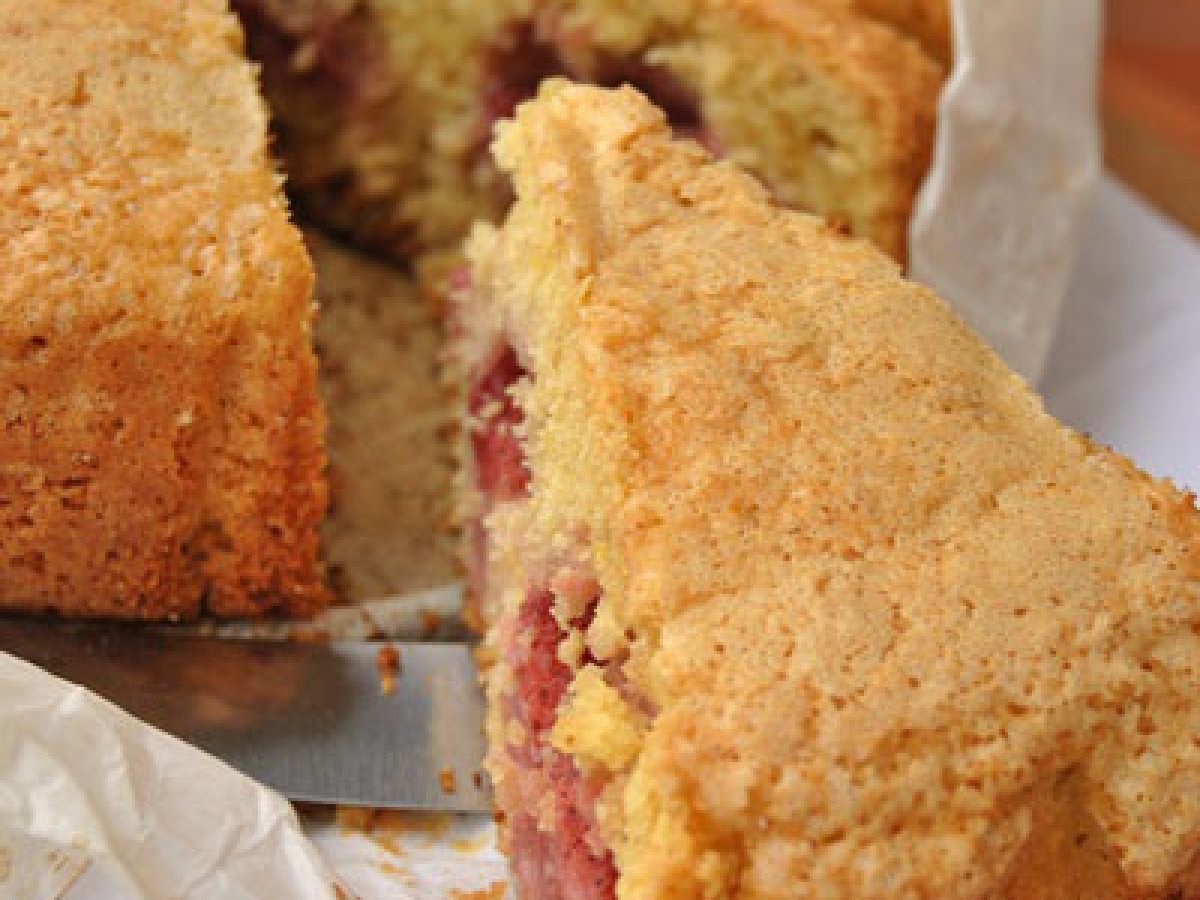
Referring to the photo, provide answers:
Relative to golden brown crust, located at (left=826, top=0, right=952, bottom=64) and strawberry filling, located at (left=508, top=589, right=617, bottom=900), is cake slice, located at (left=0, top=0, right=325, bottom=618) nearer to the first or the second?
strawberry filling, located at (left=508, top=589, right=617, bottom=900)

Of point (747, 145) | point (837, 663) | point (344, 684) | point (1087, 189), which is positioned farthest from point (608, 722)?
point (1087, 189)

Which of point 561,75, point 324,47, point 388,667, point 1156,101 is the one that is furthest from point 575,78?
point 1156,101

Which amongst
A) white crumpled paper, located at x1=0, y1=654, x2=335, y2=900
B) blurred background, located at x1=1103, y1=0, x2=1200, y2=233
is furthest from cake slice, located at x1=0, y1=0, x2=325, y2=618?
blurred background, located at x1=1103, y1=0, x2=1200, y2=233

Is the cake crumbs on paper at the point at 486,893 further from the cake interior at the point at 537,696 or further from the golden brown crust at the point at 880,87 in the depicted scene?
the golden brown crust at the point at 880,87

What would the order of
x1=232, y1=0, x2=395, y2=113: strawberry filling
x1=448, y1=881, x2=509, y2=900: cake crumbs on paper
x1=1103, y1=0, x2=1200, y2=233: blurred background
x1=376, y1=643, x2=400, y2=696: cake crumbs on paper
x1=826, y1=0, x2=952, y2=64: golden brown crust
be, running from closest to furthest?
x1=448, y1=881, x2=509, y2=900: cake crumbs on paper → x1=376, y1=643, x2=400, y2=696: cake crumbs on paper → x1=826, y1=0, x2=952, y2=64: golden brown crust → x1=232, y1=0, x2=395, y2=113: strawberry filling → x1=1103, y1=0, x2=1200, y2=233: blurred background

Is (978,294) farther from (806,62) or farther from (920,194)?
(806,62)

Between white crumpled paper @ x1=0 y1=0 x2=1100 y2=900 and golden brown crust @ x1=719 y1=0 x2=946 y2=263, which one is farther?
golden brown crust @ x1=719 y1=0 x2=946 y2=263
